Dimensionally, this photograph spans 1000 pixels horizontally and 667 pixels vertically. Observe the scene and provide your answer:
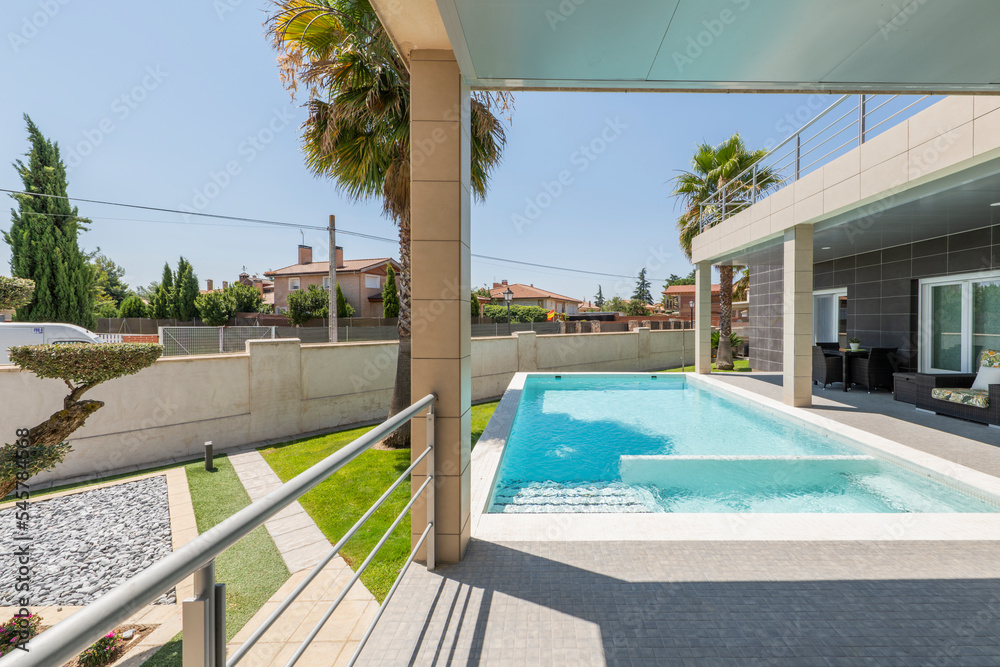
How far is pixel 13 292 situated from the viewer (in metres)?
5.07

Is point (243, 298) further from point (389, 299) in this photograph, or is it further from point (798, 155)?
point (798, 155)

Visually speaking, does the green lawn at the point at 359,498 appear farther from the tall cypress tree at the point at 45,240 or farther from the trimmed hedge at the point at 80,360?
the tall cypress tree at the point at 45,240

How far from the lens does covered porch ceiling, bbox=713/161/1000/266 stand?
17.8 ft

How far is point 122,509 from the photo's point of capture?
5023 mm

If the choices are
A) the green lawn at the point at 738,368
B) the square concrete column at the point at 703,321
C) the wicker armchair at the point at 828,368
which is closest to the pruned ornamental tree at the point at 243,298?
the green lawn at the point at 738,368

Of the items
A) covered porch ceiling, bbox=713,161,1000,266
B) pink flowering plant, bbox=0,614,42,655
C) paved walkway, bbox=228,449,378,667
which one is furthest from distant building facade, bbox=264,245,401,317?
pink flowering plant, bbox=0,614,42,655

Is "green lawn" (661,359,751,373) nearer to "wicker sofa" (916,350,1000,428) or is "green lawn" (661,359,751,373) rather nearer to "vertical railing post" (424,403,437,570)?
"wicker sofa" (916,350,1000,428)

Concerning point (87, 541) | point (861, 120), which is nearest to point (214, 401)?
point (87, 541)

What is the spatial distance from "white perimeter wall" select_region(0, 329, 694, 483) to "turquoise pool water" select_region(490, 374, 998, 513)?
11.3 feet

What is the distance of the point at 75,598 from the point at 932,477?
7.73m

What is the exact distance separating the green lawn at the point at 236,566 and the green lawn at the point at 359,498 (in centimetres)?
51

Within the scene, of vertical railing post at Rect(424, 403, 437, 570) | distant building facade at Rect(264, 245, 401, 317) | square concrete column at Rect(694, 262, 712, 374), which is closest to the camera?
vertical railing post at Rect(424, 403, 437, 570)

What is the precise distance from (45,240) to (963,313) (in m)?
25.7

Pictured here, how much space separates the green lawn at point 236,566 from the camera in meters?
2.83
